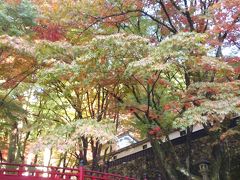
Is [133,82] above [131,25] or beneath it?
beneath

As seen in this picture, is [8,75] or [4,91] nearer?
[8,75]

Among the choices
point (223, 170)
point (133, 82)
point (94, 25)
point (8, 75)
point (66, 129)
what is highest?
point (94, 25)

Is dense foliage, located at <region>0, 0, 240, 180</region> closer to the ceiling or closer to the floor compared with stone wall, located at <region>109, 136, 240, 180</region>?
closer to the ceiling

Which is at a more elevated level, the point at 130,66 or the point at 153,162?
the point at 130,66

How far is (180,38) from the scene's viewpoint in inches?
291

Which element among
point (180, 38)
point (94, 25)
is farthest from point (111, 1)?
point (180, 38)

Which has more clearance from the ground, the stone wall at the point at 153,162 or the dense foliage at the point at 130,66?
the dense foliage at the point at 130,66

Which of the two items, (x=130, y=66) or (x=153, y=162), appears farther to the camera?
(x=153, y=162)

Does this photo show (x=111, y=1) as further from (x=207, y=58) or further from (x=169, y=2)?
(x=207, y=58)

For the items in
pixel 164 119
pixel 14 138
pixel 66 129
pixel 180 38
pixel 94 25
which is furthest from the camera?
pixel 14 138

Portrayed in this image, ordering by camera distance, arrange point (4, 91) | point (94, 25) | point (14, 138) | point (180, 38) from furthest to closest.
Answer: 1. point (14, 138)
2. point (4, 91)
3. point (94, 25)
4. point (180, 38)

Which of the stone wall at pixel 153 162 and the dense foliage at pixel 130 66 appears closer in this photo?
the dense foliage at pixel 130 66

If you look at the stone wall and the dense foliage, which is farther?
the stone wall

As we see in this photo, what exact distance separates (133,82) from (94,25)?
2.90 m
